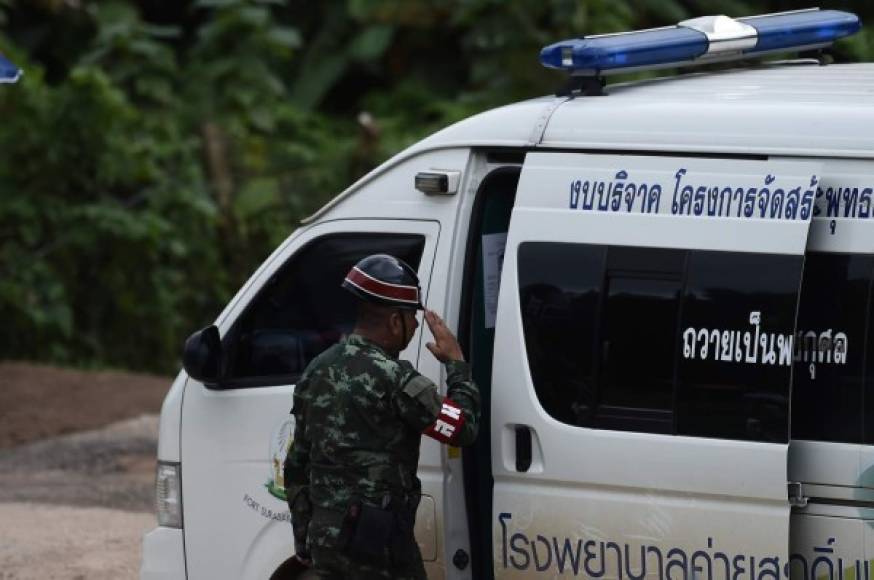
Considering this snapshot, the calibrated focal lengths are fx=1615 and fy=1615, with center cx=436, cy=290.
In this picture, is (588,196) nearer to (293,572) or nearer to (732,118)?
(732,118)

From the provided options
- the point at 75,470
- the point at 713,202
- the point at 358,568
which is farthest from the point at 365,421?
the point at 75,470

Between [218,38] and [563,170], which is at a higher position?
[218,38]

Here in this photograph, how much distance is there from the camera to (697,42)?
236 inches

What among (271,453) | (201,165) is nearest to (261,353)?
(271,453)

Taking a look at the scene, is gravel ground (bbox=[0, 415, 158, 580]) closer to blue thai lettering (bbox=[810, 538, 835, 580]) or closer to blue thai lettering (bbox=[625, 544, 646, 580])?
blue thai lettering (bbox=[625, 544, 646, 580])

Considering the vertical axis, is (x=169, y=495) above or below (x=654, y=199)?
below

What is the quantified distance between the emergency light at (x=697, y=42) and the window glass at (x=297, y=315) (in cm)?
101

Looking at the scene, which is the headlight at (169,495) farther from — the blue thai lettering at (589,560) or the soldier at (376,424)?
the blue thai lettering at (589,560)

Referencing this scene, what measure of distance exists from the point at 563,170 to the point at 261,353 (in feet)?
4.72

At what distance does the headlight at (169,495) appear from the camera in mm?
6273

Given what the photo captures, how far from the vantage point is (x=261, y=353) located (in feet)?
20.1

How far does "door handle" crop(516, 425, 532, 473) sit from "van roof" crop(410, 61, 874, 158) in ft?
3.20

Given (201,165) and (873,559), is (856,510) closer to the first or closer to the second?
(873,559)

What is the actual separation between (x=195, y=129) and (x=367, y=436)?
14.1 metres
